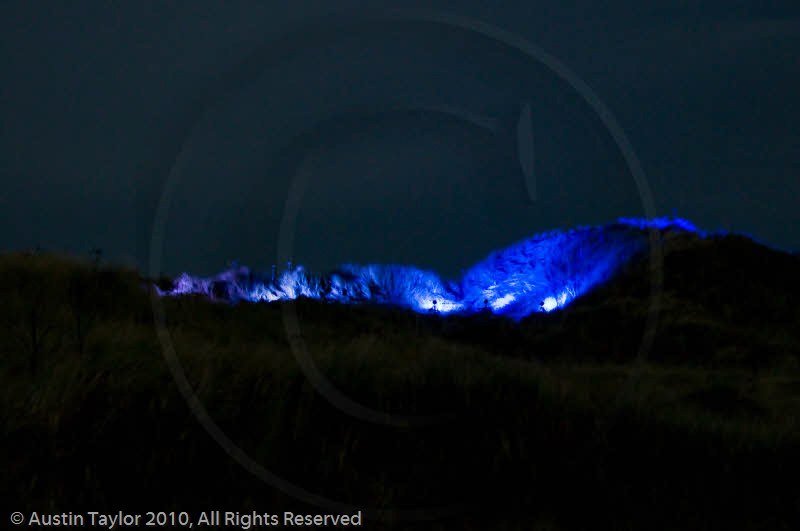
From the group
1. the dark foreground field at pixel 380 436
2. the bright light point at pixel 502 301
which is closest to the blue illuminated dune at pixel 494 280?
the bright light point at pixel 502 301

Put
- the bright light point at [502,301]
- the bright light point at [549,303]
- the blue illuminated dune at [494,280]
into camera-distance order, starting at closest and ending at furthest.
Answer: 1. the blue illuminated dune at [494,280]
2. the bright light point at [549,303]
3. the bright light point at [502,301]

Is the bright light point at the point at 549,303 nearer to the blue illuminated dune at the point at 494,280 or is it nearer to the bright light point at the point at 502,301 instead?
the blue illuminated dune at the point at 494,280

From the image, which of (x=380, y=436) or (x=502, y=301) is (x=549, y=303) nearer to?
(x=502, y=301)

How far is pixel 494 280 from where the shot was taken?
15.2m

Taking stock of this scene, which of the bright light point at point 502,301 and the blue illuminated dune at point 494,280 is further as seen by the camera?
the bright light point at point 502,301

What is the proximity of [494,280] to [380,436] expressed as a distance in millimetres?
10140

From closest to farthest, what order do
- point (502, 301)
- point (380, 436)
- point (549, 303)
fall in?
point (380, 436), point (549, 303), point (502, 301)

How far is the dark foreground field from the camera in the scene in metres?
4.50

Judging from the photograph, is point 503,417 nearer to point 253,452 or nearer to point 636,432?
point 636,432

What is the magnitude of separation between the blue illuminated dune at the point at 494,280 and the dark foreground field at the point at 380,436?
5.01 m

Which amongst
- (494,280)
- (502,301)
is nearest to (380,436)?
(502,301)

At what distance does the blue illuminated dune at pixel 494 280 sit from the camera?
522 inches

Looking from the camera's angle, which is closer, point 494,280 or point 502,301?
point 502,301

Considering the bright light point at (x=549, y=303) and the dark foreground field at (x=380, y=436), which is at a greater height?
the bright light point at (x=549, y=303)
